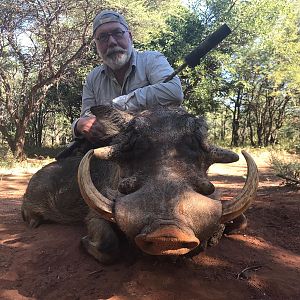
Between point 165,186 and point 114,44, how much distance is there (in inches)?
85.0

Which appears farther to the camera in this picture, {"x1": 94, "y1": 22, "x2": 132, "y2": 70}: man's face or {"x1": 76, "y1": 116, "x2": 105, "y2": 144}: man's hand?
{"x1": 94, "y1": 22, "x2": 132, "y2": 70}: man's face

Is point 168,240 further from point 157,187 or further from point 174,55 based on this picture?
point 174,55

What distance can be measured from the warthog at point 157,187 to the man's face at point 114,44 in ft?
3.09

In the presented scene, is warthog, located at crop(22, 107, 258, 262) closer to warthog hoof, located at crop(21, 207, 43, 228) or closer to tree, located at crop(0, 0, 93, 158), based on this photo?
warthog hoof, located at crop(21, 207, 43, 228)

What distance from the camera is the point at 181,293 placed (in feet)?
7.69

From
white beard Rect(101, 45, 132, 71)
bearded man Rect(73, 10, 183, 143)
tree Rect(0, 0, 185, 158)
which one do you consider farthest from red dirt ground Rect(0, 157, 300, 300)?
tree Rect(0, 0, 185, 158)

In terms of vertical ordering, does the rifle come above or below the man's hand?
above

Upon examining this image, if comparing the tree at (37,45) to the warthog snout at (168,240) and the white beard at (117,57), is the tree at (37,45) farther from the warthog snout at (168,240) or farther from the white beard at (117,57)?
the warthog snout at (168,240)

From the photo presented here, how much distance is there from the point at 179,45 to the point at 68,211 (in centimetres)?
1494

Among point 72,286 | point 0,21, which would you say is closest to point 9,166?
point 0,21

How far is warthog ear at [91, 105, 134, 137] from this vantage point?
3.06 meters

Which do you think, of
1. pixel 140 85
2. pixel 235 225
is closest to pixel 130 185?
pixel 235 225

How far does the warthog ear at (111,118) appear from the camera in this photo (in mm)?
→ 3061

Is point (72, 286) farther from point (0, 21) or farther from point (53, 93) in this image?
point (53, 93)
